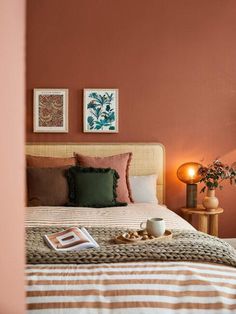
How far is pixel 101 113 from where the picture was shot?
4.55m

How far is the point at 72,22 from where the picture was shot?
4.49 meters

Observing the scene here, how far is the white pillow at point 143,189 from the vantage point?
4.13m

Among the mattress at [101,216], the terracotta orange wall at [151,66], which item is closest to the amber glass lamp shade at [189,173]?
the terracotta orange wall at [151,66]

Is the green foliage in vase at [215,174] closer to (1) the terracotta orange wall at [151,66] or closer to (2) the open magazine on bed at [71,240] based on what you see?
(1) the terracotta orange wall at [151,66]

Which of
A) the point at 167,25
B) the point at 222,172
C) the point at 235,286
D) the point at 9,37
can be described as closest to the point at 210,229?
the point at 222,172

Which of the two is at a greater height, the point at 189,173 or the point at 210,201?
the point at 189,173

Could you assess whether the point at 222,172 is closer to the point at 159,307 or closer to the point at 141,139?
the point at 141,139

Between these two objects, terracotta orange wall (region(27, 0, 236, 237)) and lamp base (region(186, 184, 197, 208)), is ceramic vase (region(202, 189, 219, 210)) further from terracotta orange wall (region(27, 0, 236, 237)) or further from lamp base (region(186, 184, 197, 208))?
terracotta orange wall (region(27, 0, 236, 237))

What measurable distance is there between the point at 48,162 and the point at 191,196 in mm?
1439

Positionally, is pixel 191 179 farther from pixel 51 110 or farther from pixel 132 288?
pixel 132 288

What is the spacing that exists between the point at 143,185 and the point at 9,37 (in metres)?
3.63

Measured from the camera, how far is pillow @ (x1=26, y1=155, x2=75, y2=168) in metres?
4.11

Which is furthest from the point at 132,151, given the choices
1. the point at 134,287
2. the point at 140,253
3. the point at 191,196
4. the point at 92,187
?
the point at 134,287

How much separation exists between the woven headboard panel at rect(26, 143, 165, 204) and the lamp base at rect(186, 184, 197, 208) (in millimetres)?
280
